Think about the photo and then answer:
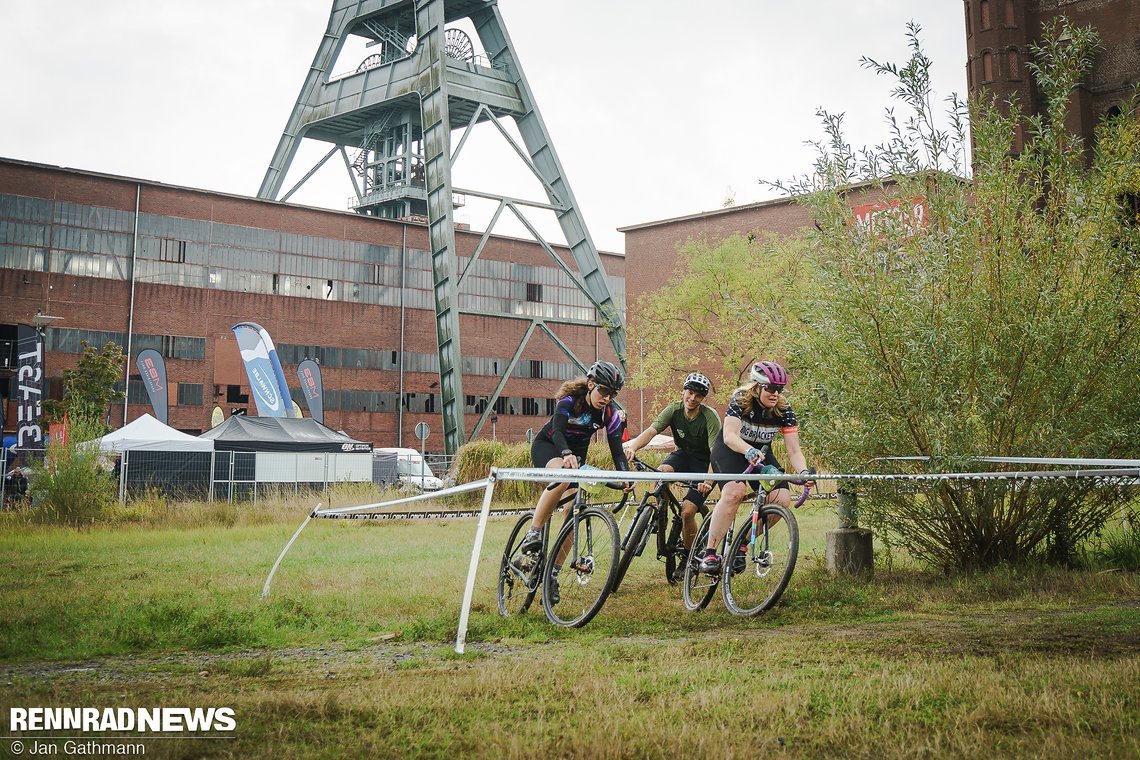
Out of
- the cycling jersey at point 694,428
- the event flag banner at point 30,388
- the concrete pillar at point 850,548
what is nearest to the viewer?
the cycling jersey at point 694,428

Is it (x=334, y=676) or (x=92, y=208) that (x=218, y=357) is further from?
(x=334, y=676)

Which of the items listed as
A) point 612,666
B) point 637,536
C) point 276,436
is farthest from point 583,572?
point 276,436

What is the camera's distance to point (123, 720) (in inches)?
168

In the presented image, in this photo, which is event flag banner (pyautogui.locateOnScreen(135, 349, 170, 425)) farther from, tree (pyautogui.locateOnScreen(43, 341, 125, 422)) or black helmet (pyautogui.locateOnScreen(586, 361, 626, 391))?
black helmet (pyautogui.locateOnScreen(586, 361, 626, 391))

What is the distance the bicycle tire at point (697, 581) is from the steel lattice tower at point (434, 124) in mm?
40018

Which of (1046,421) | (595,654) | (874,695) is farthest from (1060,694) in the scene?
(1046,421)

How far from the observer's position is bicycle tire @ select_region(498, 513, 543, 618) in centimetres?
779

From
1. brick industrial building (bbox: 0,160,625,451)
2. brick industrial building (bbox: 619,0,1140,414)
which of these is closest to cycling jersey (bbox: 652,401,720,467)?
brick industrial building (bbox: 619,0,1140,414)

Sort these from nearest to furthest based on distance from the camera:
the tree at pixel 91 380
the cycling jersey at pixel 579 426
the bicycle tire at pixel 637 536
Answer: the bicycle tire at pixel 637 536 < the cycling jersey at pixel 579 426 < the tree at pixel 91 380

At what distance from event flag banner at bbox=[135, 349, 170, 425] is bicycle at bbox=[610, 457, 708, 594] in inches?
1639

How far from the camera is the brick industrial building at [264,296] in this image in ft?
174

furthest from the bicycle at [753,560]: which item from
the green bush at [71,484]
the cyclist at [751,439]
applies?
the green bush at [71,484]

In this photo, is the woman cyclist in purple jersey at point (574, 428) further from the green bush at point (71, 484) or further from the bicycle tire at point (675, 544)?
the green bush at point (71, 484)

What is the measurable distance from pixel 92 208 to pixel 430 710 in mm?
57890
